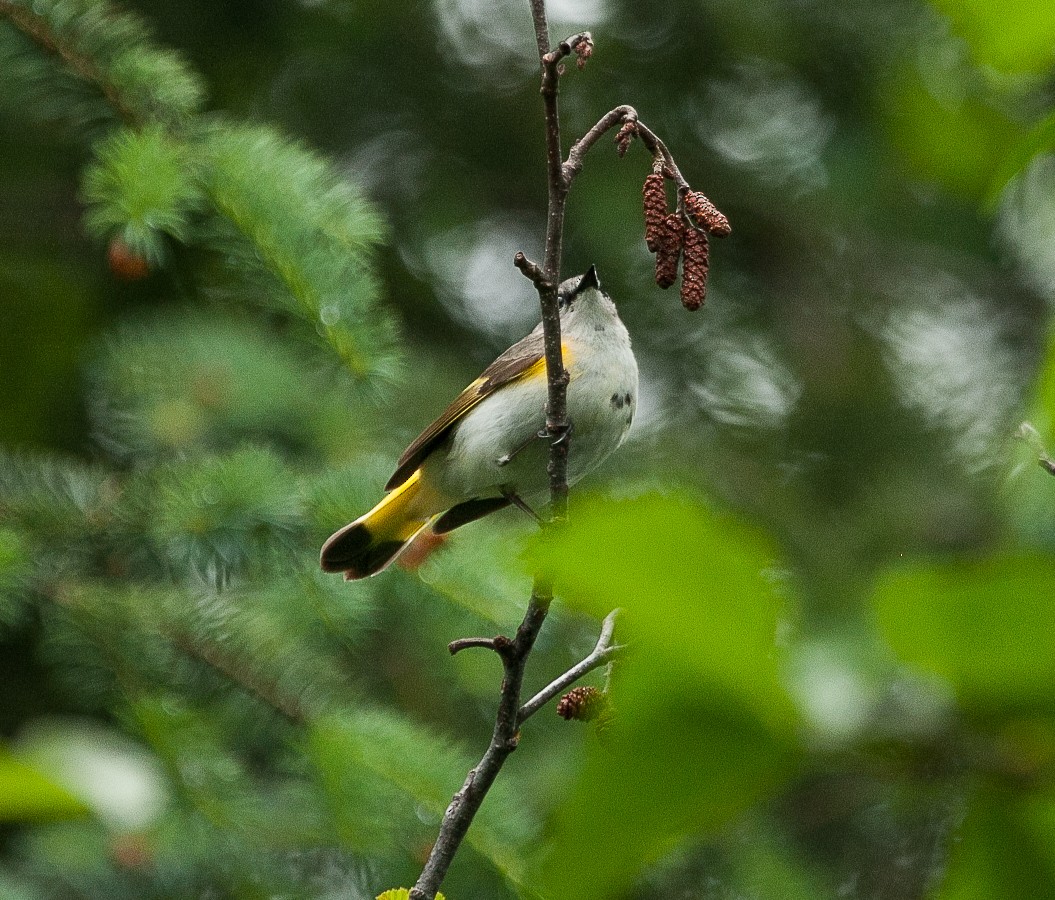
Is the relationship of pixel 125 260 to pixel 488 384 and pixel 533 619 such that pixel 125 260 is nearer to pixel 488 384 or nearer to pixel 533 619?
pixel 488 384

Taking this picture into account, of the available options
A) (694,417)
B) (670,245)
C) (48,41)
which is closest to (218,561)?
(48,41)

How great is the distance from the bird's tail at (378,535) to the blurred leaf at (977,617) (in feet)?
8.00

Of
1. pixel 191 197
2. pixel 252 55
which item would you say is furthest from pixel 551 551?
pixel 252 55

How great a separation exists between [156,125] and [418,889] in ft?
5.24

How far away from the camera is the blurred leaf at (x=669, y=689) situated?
44 cm

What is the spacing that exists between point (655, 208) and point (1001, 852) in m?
1.31

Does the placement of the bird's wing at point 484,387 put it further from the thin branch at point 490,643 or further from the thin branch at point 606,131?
the thin branch at point 606,131

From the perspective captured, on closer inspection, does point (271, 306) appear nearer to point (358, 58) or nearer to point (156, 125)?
point (156, 125)

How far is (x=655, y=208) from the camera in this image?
1.71 m

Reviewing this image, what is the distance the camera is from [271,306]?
2.57 m

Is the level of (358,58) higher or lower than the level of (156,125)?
higher

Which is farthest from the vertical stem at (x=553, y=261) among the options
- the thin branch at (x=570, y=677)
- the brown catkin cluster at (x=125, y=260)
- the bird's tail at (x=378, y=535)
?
the brown catkin cluster at (x=125, y=260)

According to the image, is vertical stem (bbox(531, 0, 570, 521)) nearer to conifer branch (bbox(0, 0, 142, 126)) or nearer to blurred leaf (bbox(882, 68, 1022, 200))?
conifer branch (bbox(0, 0, 142, 126))

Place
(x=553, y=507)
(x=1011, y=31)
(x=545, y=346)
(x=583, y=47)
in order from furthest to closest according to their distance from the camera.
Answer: (x=553, y=507) < (x=545, y=346) < (x=583, y=47) < (x=1011, y=31)
